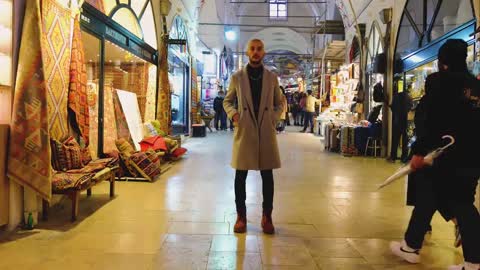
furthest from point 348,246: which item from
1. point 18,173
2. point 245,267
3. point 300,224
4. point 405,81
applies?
point 405,81

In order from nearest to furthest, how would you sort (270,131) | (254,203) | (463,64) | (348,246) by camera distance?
(463,64)
(348,246)
(270,131)
(254,203)

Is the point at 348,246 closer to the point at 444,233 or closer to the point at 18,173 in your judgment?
the point at 444,233

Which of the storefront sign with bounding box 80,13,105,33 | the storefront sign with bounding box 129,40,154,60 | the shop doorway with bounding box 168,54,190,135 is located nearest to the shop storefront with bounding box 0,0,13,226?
the storefront sign with bounding box 80,13,105,33

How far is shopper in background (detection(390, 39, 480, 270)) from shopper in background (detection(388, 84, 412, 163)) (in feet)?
19.4

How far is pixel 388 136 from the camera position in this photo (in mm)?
9281

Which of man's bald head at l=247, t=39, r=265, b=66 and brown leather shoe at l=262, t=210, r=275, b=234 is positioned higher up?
man's bald head at l=247, t=39, r=265, b=66

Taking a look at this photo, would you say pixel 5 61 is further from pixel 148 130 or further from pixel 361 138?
pixel 361 138

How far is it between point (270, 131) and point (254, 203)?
4.67ft

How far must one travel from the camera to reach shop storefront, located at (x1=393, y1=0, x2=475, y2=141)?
6.27 metres

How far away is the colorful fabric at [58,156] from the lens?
4051mm

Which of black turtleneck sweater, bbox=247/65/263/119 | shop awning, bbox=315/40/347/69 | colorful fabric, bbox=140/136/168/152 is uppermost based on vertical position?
shop awning, bbox=315/40/347/69

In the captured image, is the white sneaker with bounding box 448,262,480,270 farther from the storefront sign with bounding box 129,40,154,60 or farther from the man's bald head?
the storefront sign with bounding box 129,40,154,60

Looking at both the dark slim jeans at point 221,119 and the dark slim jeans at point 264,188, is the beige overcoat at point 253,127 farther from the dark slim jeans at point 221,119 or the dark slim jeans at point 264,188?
the dark slim jeans at point 221,119

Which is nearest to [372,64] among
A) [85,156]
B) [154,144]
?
[154,144]
